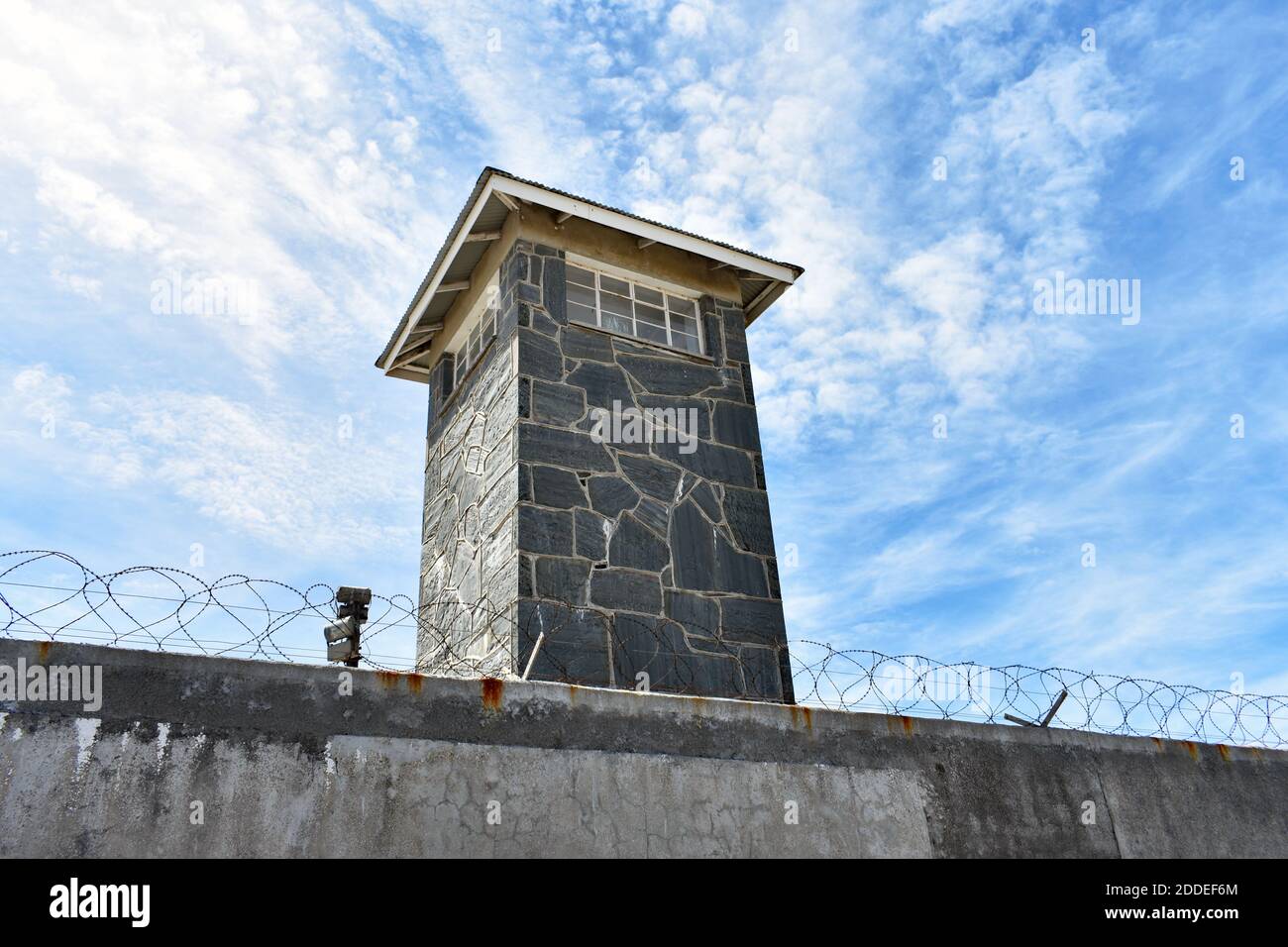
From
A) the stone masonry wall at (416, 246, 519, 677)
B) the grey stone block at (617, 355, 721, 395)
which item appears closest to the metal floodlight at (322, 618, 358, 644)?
the stone masonry wall at (416, 246, 519, 677)

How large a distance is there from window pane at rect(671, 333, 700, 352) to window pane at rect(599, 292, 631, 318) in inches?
17.3

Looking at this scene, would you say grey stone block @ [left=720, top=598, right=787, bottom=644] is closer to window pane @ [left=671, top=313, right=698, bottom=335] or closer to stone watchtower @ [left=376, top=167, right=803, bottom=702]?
stone watchtower @ [left=376, top=167, right=803, bottom=702]

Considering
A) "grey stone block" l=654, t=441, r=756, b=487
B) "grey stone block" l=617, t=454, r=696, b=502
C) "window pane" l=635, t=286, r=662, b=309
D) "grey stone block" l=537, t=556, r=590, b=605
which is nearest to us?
"grey stone block" l=537, t=556, r=590, b=605

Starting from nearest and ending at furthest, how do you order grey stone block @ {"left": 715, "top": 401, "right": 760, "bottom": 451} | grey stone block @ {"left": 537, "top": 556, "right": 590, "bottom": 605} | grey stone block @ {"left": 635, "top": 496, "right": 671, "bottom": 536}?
grey stone block @ {"left": 537, "top": 556, "right": 590, "bottom": 605} < grey stone block @ {"left": 635, "top": 496, "right": 671, "bottom": 536} < grey stone block @ {"left": 715, "top": 401, "right": 760, "bottom": 451}

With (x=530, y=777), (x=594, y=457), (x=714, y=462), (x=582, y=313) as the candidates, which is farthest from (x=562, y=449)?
(x=530, y=777)

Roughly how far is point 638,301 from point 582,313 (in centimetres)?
63

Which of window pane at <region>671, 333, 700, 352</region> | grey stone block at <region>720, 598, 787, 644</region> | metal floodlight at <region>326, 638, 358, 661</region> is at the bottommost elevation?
metal floodlight at <region>326, 638, 358, 661</region>

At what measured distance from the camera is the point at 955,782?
5.70 meters

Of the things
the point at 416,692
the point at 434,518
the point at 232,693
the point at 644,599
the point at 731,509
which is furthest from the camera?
the point at 434,518

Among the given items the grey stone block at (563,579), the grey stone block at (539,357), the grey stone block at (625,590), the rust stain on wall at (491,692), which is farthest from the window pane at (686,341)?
the rust stain on wall at (491,692)

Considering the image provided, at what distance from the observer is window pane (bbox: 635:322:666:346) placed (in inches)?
337
